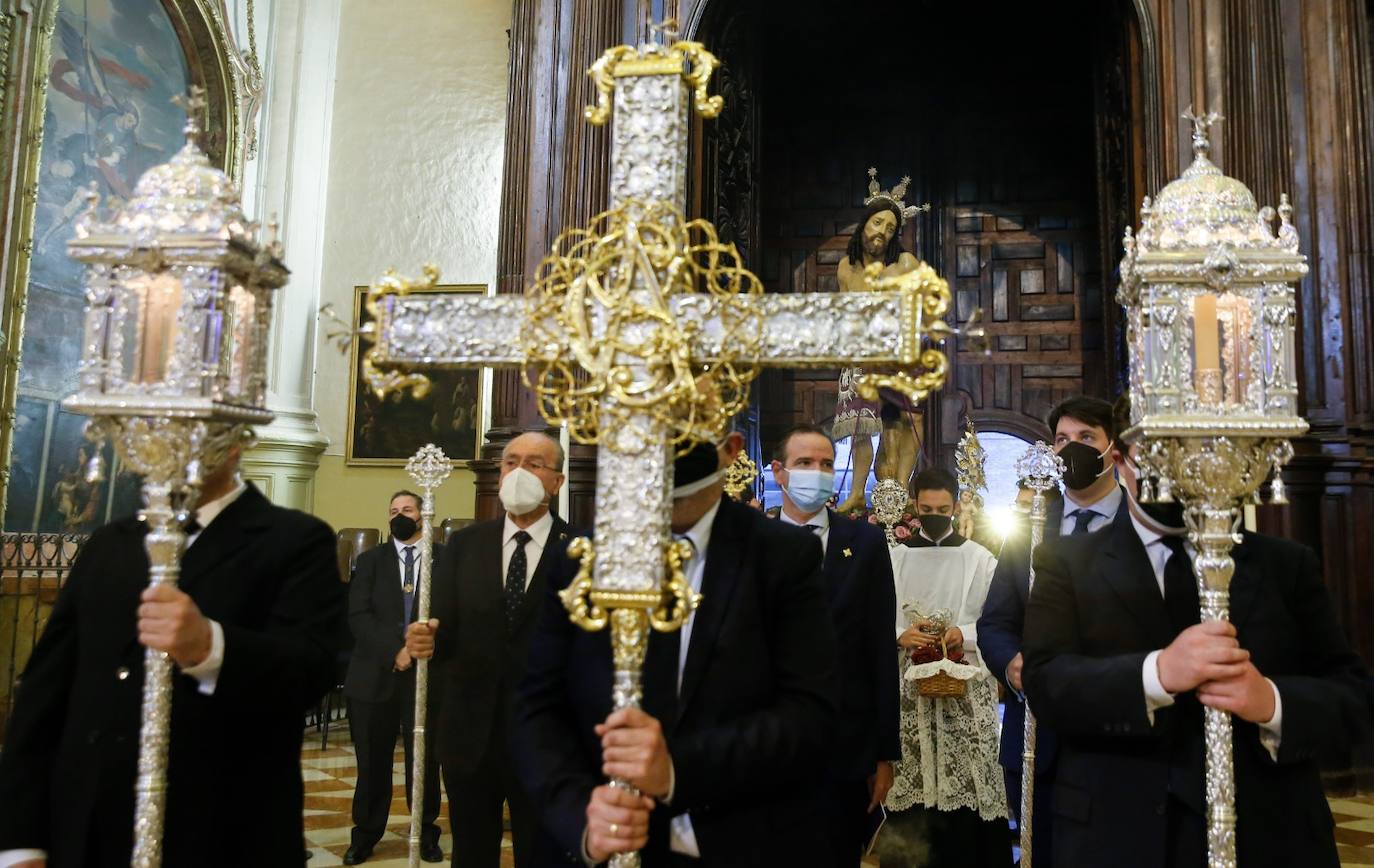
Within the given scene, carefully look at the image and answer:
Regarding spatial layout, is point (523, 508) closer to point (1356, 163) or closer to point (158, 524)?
point (158, 524)

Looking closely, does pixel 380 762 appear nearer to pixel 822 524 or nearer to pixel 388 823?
pixel 388 823

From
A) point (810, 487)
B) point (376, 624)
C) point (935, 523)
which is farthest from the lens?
point (376, 624)

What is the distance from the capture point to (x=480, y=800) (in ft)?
13.0

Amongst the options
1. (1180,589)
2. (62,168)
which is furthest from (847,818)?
(62,168)

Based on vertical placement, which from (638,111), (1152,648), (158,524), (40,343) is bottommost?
(1152,648)

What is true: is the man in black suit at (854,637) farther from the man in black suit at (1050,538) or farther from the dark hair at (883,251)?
the dark hair at (883,251)

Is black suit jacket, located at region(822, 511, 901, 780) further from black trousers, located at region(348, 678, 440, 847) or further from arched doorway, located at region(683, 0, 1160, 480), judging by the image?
arched doorway, located at region(683, 0, 1160, 480)

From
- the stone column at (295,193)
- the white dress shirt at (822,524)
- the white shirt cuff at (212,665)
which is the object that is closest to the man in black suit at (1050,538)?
the white dress shirt at (822,524)

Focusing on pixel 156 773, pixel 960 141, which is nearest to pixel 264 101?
pixel 960 141

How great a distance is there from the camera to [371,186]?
1081 cm

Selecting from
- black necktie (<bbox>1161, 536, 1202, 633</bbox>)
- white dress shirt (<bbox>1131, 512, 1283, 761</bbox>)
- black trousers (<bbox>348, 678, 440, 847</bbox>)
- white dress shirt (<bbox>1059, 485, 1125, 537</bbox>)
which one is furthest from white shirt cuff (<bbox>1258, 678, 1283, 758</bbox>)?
black trousers (<bbox>348, 678, 440, 847</bbox>)

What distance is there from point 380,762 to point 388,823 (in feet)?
2.51

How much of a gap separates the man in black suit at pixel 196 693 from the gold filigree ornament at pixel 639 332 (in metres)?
0.81

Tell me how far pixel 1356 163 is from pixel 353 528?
814 cm
